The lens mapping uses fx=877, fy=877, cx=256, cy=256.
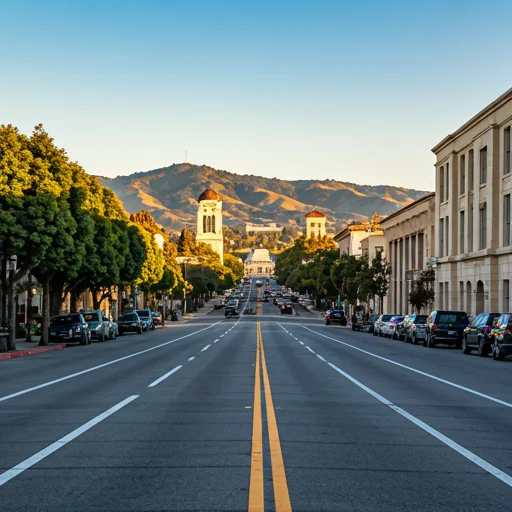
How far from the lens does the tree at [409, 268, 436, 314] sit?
7119 centimetres

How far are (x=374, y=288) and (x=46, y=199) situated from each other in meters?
52.4

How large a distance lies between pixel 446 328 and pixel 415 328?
4935mm

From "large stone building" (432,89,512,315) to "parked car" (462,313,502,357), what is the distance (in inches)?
596

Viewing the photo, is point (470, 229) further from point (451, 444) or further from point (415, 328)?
point (451, 444)

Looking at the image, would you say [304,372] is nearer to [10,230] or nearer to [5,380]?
[5,380]

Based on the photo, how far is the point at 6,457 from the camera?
10461mm

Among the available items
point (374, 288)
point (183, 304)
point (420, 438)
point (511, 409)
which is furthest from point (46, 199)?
point (183, 304)

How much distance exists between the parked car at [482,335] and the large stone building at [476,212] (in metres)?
15.1

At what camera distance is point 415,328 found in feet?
159

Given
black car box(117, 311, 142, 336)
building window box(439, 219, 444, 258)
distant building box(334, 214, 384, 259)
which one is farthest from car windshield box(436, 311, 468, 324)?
distant building box(334, 214, 384, 259)

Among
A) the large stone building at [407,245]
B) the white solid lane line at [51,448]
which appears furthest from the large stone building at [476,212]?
the white solid lane line at [51,448]

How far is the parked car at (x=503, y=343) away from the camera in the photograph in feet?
105

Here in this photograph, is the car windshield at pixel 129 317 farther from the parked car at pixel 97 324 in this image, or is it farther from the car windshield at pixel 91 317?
the car windshield at pixel 91 317

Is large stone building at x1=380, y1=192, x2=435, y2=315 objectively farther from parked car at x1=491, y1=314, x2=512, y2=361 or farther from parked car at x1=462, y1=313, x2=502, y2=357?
parked car at x1=491, y1=314, x2=512, y2=361
